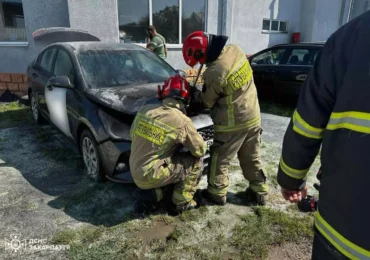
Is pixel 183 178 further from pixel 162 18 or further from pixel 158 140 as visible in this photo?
pixel 162 18

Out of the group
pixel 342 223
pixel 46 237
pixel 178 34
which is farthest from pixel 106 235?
pixel 178 34

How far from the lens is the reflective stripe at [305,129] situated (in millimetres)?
1261

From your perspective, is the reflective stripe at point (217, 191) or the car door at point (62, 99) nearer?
the reflective stripe at point (217, 191)

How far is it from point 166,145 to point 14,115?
Answer: 4.74 meters

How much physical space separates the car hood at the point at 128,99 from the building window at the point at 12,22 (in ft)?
16.7

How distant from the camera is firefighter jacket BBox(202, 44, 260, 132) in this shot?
2590mm

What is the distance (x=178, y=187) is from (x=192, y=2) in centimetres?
714

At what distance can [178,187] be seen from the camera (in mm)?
2779

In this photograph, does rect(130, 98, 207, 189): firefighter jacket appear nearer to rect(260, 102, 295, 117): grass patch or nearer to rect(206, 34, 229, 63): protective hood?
rect(206, 34, 229, 63): protective hood

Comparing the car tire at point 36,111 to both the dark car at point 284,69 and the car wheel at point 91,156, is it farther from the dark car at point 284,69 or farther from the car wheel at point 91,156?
the dark car at point 284,69

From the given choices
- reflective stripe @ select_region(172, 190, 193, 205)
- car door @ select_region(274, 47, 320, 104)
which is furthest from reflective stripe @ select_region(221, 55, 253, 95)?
car door @ select_region(274, 47, 320, 104)

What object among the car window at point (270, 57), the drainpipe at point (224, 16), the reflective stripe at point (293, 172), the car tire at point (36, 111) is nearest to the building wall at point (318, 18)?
the drainpipe at point (224, 16)

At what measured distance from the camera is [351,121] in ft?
3.44

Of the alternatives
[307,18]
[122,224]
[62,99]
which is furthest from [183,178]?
[307,18]
